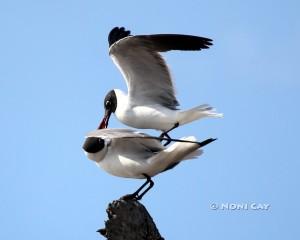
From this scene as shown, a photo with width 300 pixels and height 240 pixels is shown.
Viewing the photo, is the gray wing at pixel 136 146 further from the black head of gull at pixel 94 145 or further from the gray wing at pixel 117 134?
the gray wing at pixel 117 134

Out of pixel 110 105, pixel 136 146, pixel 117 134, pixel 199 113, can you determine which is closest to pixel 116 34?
pixel 110 105

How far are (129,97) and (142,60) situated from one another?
1.48 feet

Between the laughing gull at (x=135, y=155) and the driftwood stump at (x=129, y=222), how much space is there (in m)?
0.67

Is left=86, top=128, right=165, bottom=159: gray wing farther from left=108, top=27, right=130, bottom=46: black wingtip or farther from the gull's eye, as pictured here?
left=108, top=27, right=130, bottom=46: black wingtip

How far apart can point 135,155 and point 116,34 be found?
3881 mm

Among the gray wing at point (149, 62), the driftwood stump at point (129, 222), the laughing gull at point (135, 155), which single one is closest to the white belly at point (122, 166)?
the laughing gull at point (135, 155)

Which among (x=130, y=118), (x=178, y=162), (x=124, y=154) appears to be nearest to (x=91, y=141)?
(x=124, y=154)

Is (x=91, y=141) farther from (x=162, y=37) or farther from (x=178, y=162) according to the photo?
(x=162, y=37)

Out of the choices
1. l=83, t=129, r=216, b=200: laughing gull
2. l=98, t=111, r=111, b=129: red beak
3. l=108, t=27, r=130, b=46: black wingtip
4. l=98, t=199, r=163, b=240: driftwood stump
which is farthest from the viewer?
l=108, t=27, r=130, b=46: black wingtip

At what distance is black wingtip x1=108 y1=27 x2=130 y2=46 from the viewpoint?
11000 millimetres

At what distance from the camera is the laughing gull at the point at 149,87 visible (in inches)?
368

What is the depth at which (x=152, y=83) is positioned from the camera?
9758 millimetres

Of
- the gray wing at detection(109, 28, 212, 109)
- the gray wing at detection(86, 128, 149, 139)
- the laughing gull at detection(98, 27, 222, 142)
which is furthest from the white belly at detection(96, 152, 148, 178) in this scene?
the gray wing at detection(109, 28, 212, 109)

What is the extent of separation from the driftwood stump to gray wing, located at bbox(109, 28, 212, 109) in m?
3.00
